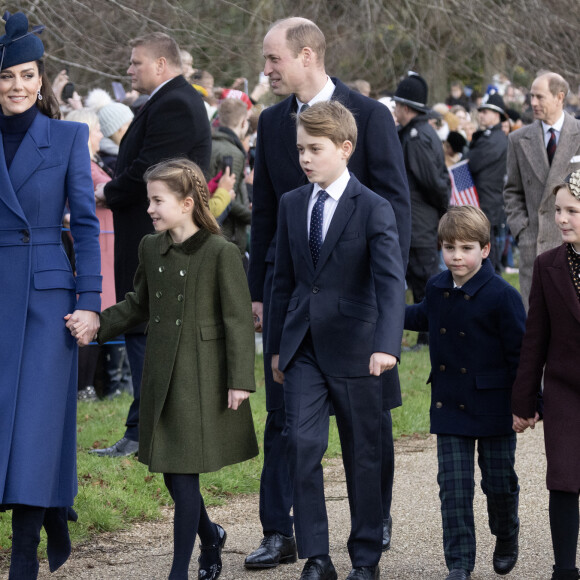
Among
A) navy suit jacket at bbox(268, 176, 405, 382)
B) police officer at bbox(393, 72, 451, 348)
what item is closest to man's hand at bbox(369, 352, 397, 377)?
navy suit jacket at bbox(268, 176, 405, 382)

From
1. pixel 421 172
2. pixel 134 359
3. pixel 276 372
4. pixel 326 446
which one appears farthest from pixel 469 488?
pixel 421 172

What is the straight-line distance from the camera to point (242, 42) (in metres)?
9.94

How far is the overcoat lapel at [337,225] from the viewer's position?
14.9 feet

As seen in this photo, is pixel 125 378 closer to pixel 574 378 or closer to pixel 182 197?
pixel 182 197

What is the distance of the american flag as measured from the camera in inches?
540

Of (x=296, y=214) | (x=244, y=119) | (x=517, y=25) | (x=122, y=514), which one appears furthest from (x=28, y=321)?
(x=517, y=25)

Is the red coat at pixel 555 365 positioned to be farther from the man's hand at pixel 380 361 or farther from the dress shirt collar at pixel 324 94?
the dress shirt collar at pixel 324 94

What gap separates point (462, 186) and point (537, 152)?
512 cm

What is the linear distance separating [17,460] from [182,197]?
47.0 inches

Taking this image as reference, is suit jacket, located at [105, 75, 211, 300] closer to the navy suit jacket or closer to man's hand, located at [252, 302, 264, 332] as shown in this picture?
man's hand, located at [252, 302, 264, 332]

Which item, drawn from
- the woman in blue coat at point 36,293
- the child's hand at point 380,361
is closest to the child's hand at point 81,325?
the woman in blue coat at point 36,293

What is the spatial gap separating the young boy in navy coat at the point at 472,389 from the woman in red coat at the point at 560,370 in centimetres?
27

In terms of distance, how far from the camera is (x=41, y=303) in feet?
15.1

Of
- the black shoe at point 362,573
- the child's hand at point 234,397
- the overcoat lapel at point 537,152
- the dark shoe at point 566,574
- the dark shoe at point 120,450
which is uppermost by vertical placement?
the overcoat lapel at point 537,152
